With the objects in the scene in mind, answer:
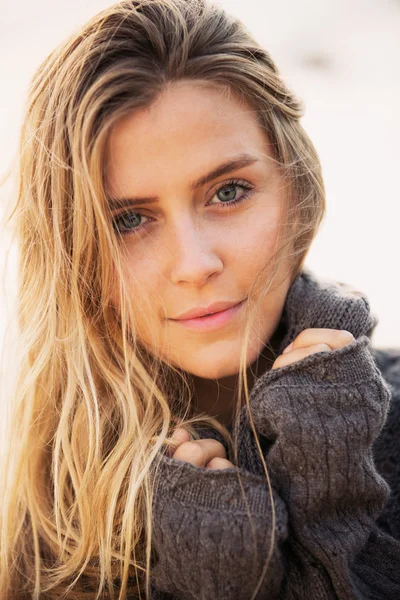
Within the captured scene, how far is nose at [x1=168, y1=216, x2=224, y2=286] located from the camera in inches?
50.1

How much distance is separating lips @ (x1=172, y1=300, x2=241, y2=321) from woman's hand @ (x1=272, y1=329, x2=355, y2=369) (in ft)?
0.52

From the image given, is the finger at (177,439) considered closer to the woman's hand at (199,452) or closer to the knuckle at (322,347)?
the woman's hand at (199,452)

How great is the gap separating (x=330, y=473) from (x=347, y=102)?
9.39 feet

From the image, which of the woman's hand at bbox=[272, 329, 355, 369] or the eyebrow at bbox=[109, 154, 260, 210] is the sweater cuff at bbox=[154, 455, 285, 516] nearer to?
the woman's hand at bbox=[272, 329, 355, 369]

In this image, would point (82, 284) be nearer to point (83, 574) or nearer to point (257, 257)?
point (257, 257)

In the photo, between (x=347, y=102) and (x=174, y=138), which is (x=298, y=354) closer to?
(x=174, y=138)

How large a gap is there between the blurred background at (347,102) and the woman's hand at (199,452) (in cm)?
188

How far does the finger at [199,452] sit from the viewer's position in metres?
1.26

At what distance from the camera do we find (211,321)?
53.9 inches

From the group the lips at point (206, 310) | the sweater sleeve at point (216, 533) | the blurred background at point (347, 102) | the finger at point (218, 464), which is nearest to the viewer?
the sweater sleeve at point (216, 533)

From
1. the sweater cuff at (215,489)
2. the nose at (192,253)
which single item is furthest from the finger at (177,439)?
the nose at (192,253)

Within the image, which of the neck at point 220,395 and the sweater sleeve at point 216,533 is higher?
the sweater sleeve at point 216,533

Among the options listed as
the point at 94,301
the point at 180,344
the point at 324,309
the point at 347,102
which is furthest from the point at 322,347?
the point at 347,102

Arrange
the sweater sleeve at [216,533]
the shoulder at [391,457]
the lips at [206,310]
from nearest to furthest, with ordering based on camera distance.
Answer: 1. the sweater sleeve at [216,533]
2. the lips at [206,310]
3. the shoulder at [391,457]
